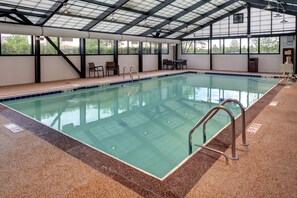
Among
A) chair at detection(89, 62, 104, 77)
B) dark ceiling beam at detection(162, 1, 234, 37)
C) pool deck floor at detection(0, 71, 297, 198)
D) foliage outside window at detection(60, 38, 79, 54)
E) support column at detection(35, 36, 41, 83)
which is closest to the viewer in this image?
pool deck floor at detection(0, 71, 297, 198)

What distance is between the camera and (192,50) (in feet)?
58.8

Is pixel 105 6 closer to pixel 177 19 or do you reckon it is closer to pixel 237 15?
pixel 177 19

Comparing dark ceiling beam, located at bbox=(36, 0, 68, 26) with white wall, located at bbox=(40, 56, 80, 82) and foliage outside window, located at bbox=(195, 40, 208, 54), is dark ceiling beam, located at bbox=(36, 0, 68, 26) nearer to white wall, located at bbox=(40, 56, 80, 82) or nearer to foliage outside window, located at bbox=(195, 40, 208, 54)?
white wall, located at bbox=(40, 56, 80, 82)

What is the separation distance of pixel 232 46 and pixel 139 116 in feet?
38.5


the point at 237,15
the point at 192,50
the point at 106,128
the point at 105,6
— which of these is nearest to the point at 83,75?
the point at 105,6

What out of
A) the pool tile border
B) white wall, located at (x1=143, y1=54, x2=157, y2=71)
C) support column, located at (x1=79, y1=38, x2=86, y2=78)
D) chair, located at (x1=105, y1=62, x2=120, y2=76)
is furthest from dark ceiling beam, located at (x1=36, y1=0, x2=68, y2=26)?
white wall, located at (x1=143, y1=54, x2=157, y2=71)

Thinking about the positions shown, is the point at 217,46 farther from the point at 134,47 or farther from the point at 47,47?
the point at 47,47

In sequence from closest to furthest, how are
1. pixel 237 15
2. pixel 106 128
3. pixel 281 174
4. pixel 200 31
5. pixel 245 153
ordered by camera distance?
pixel 281 174 < pixel 245 153 < pixel 106 128 < pixel 237 15 < pixel 200 31

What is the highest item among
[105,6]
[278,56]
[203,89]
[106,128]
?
[105,6]

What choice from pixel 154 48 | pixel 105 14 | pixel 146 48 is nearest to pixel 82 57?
pixel 105 14

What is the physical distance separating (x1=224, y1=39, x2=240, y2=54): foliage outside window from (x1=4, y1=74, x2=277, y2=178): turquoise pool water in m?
5.90

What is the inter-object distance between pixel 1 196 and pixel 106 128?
127 inches

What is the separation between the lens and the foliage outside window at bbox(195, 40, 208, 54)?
675 inches

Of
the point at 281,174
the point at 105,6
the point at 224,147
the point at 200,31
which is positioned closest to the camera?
the point at 281,174
